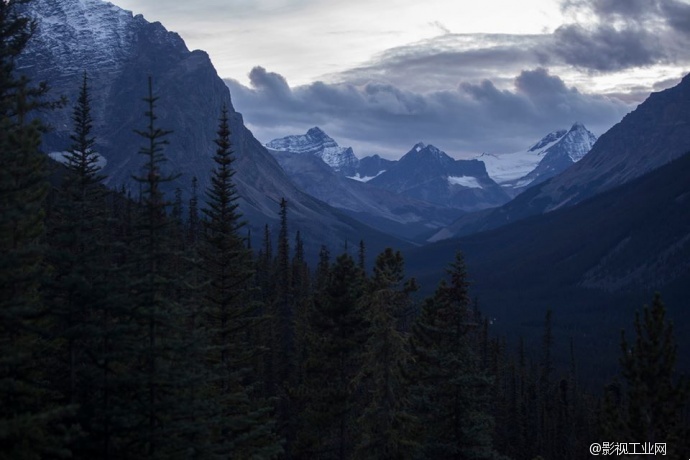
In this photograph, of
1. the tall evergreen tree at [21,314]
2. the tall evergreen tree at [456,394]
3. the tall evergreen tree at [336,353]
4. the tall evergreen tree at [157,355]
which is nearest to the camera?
the tall evergreen tree at [21,314]

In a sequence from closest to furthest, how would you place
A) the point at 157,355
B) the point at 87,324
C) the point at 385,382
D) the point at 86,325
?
the point at 86,325, the point at 87,324, the point at 157,355, the point at 385,382

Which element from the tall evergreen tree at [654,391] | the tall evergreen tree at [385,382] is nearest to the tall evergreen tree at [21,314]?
the tall evergreen tree at [385,382]

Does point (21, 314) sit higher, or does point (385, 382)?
point (21, 314)

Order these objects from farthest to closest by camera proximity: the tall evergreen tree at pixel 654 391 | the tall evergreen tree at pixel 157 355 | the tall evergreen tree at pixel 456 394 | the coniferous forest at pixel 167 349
Answer: the tall evergreen tree at pixel 456 394 < the tall evergreen tree at pixel 654 391 < the tall evergreen tree at pixel 157 355 < the coniferous forest at pixel 167 349

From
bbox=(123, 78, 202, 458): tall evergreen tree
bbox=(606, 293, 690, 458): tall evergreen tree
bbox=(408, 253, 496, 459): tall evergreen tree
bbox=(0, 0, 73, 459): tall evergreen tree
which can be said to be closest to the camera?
bbox=(0, 0, 73, 459): tall evergreen tree

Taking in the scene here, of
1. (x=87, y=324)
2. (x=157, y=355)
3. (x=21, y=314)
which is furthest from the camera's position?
(x=157, y=355)

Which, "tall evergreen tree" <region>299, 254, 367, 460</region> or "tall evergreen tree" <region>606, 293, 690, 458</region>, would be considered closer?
"tall evergreen tree" <region>606, 293, 690, 458</region>

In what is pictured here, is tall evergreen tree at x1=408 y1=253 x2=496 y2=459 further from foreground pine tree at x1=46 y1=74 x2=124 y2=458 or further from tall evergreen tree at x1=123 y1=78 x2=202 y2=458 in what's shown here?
foreground pine tree at x1=46 y1=74 x2=124 y2=458

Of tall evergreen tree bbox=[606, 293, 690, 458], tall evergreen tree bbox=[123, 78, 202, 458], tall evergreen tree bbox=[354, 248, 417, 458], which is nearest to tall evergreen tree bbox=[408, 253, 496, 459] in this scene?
tall evergreen tree bbox=[354, 248, 417, 458]

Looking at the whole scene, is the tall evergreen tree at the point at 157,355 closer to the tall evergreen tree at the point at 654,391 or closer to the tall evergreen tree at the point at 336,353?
the tall evergreen tree at the point at 336,353

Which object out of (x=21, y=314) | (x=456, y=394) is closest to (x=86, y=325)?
(x=21, y=314)

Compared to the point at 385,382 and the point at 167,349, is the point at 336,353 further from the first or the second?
the point at 167,349

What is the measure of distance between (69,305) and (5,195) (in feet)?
12.6

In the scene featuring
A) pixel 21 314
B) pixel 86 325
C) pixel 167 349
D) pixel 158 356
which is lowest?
pixel 158 356
